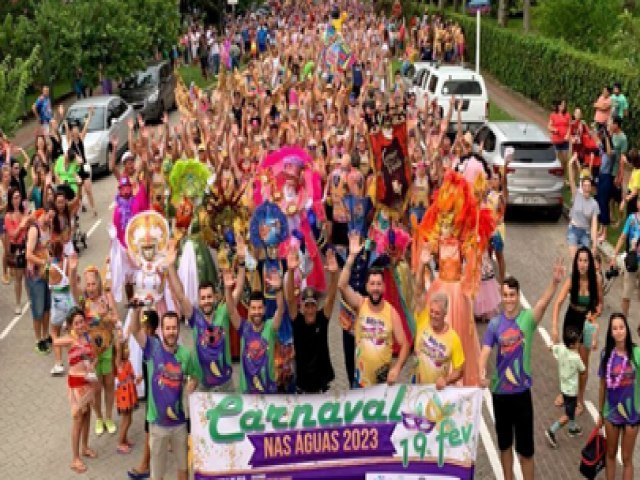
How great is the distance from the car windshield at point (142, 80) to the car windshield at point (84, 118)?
6.11 metres

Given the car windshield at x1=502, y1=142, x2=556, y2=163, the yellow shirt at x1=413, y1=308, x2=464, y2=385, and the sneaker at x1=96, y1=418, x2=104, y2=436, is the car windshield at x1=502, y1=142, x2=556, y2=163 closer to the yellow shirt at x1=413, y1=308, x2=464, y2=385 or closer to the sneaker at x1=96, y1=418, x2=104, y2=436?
the yellow shirt at x1=413, y1=308, x2=464, y2=385

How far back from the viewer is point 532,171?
16547 millimetres

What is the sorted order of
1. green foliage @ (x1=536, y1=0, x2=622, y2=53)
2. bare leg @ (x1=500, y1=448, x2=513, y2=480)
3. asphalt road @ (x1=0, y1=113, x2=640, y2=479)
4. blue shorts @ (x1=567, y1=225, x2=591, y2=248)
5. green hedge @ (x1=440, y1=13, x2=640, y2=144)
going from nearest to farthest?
bare leg @ (x1=500, y1=448, x2=513, y2=480)
asphalt road @ (x1=0, y1=113, x2=640, y2=479)
blue shorts @ (x1=567, y1=225, x2=591, y2=248)
green hedge @ (x1=440, y1=13, x2=640, y2=144)
green foliage @ (x1=536, y1=0, x2=622, y2=53)

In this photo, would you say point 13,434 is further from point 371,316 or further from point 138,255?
point 371,316

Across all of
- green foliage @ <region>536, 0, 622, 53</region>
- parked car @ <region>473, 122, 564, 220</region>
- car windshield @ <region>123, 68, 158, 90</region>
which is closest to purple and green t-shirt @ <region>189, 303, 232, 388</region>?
parked car @ <region>473, 122, 564, 220</region>

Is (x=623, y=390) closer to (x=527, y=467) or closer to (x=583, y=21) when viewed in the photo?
(x=527, y=467)

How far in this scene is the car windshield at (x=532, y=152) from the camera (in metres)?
16.7

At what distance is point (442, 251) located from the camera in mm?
9906

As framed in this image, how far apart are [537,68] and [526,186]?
14.2 m

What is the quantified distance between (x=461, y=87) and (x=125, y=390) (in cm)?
1619

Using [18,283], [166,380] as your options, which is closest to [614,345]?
[166,380]

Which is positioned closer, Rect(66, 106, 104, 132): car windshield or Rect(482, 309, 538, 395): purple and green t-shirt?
Rect(482, 309, 538, 395): purple and green t-shirt

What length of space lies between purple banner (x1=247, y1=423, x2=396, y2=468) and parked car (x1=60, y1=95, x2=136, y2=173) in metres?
14.4

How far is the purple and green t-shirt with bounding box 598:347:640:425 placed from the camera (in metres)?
7.68
